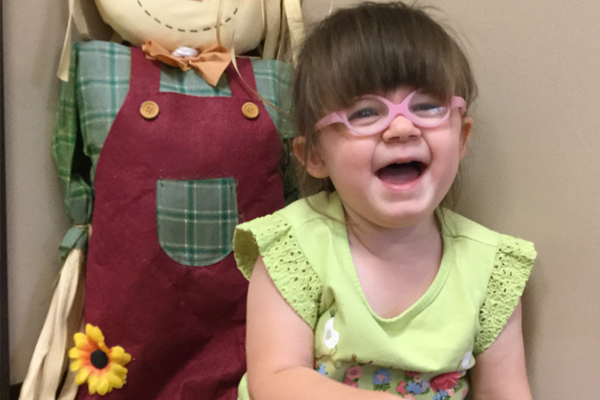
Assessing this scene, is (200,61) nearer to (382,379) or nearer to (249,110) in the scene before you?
(249,110)

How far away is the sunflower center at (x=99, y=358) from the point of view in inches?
28.7

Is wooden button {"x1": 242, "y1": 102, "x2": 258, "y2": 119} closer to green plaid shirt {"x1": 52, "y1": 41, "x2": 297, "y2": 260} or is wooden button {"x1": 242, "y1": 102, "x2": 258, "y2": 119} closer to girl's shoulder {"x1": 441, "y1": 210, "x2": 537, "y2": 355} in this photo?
green plaid shirt {"x1": 52, "y1": 41, "x2": 297, "y2": 260}

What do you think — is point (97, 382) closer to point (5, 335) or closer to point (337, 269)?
point (5, 335)

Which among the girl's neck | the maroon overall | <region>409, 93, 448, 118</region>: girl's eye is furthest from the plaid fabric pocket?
<region>409, 93, 448, 118</region>: girl's eye

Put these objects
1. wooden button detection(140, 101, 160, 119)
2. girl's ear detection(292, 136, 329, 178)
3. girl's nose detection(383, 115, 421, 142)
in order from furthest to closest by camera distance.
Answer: wooden button detection(140, 101, 160, 119), girl's ear detection(292, 136, 329, 178), girl's nose detection(383, 115, 421, 142)

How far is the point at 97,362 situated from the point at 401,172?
56 cm

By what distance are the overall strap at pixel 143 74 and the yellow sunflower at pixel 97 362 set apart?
0.39 m

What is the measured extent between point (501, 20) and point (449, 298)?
14.0 inches

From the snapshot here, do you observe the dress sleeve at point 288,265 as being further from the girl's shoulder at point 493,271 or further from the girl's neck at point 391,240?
the girl's shoulder at point 493,271

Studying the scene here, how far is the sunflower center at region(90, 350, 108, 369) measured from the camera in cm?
73

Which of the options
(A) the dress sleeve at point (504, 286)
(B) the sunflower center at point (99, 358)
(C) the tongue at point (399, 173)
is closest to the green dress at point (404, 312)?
(A) the dress sleeve at point (504, 286)

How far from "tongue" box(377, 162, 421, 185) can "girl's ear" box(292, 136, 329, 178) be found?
88 mm

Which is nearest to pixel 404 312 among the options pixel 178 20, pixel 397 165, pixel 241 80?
pixel 397 165

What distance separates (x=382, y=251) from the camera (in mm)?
602
